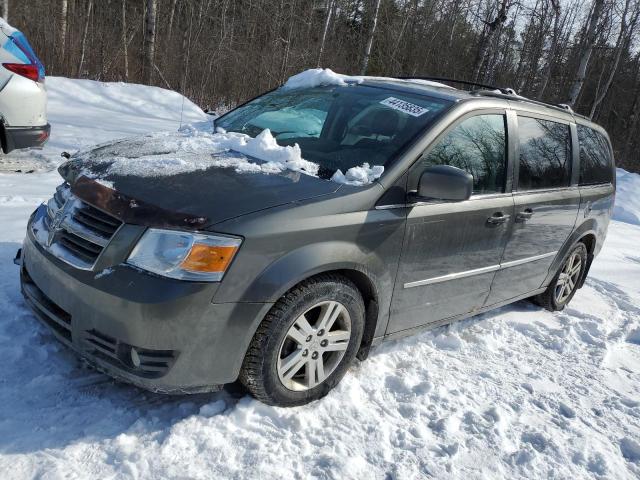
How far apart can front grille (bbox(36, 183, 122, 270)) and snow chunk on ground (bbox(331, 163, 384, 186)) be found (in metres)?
1.11

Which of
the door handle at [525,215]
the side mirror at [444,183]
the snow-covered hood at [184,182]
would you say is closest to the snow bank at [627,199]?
the door handle at [525,215]

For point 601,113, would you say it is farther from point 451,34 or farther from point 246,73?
point 246,73

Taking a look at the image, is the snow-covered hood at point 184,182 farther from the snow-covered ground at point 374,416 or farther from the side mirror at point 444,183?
the snow-covered ground at point 374,416

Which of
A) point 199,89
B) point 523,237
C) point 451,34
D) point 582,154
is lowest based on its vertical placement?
point 199,89

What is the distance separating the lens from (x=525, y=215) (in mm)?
3779

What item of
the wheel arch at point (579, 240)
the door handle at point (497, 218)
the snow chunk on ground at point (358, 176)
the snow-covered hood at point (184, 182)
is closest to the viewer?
the snow-covered hood at point (184, 182)

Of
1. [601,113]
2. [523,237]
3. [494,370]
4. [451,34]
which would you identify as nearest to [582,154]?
[523,237]

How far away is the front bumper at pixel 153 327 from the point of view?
2.25 metres

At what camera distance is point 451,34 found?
1174 inches

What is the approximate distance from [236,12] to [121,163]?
22209 mm

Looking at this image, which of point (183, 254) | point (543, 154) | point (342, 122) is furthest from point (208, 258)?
point (543, 154)

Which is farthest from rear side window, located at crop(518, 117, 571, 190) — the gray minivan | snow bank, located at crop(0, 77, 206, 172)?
snow bank, located at crop(0, 77, 206, 172)

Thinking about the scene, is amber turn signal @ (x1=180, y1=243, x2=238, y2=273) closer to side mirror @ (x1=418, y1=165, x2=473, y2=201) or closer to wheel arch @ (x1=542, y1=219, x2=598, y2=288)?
side mirror @ (x1=418, y1=165, x2=473, y2=201)

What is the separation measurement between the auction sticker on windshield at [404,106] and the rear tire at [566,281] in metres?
2.26
